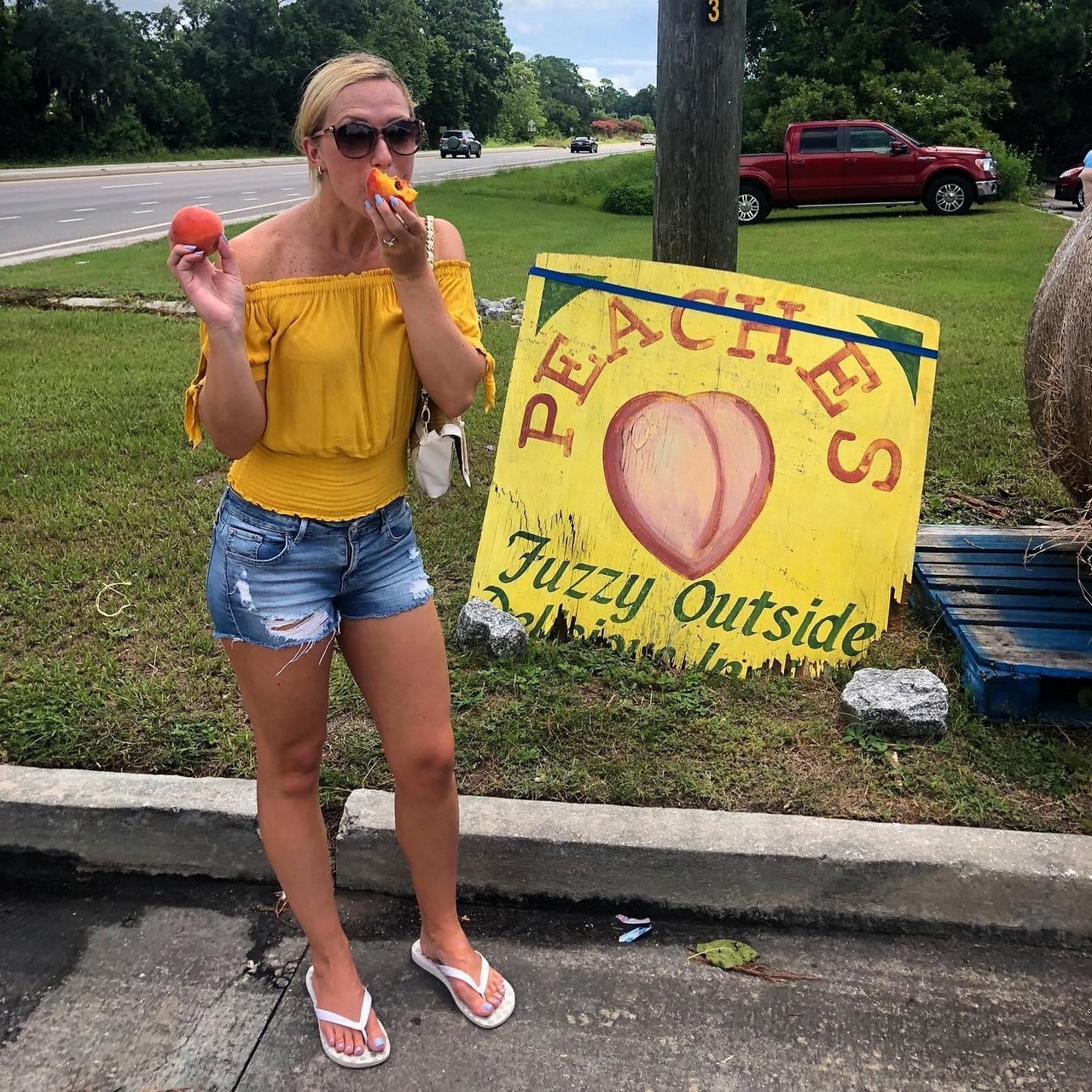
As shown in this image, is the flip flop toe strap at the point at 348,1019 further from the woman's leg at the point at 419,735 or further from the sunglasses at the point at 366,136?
the sunglasses at the point at 366,136

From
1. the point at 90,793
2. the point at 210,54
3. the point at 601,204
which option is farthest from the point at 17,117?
the point at 90,793

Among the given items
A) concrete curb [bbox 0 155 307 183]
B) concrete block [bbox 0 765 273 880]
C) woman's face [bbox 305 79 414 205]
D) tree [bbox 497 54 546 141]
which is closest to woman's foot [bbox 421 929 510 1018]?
concrete block [bbox 0 765 273 880]

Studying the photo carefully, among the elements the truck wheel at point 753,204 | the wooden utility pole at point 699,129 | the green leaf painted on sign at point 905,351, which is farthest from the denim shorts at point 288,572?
the truck wheel at point 753,204

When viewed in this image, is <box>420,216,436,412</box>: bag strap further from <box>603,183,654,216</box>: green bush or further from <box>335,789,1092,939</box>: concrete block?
<box>603,183,654,216</box>: green bush

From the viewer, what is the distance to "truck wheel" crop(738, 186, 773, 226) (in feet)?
56.9

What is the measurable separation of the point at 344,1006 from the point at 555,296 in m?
2.36

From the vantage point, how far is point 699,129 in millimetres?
3715

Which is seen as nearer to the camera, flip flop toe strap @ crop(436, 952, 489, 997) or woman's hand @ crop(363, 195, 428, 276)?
woman's hand @ crop(363, 195, 428, 276)

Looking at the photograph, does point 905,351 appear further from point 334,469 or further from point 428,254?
point 334,469

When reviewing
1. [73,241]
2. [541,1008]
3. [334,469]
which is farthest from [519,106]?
[541,1008]

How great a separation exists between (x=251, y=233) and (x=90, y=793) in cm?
165

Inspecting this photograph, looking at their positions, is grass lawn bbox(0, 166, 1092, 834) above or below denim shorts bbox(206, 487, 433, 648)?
below

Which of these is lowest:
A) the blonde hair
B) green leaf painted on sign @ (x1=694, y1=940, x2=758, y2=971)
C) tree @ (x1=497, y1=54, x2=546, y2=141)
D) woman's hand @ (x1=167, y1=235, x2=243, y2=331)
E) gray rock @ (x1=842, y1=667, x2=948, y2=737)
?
green leaf painted on sign @ (x1=694, y1=940, x2=758, y2=971)

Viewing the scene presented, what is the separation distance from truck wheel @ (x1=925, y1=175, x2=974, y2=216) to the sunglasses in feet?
57.2
